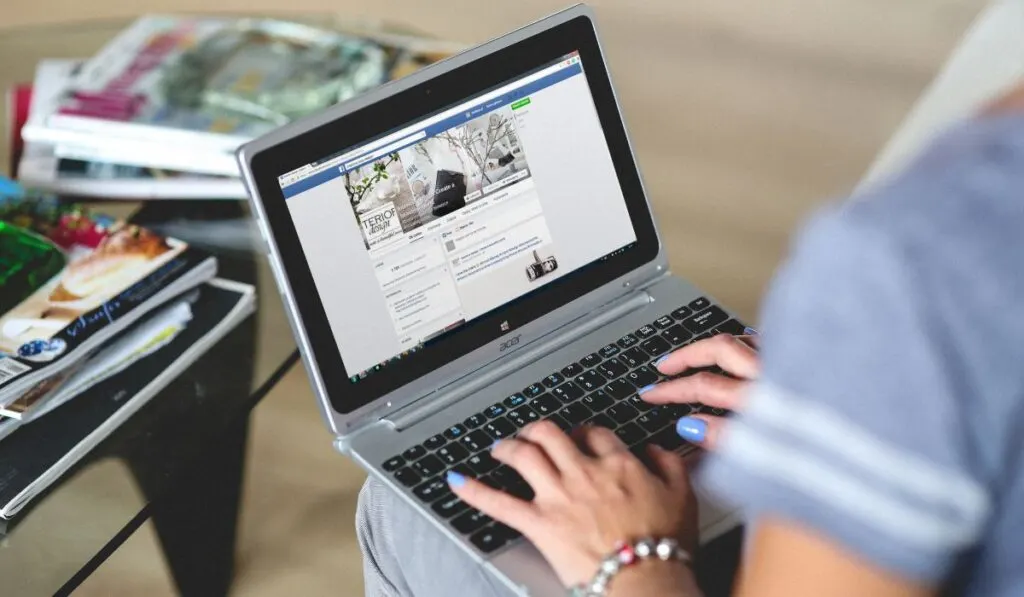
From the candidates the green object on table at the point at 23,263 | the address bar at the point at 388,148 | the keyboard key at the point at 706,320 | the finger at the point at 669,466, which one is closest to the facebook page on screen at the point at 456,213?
the address bar at the point at 388,148

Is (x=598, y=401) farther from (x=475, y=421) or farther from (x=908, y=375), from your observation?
(x=908, y=375)

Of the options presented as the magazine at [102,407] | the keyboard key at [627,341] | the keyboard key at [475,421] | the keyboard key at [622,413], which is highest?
the magazine at [102,407]

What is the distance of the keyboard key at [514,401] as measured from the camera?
1.03m

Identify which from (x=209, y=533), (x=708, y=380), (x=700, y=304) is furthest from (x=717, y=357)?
(x=209, y=533)

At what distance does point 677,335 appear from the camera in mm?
1104

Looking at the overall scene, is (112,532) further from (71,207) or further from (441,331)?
(71,207)

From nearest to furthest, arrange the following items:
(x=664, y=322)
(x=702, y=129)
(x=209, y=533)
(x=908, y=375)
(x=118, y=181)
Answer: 1. (x=908, y=375)
2. (x=664, y=322)
3. (x=118, y=181)
4. (x=209, y=533)
5. (x=702, y=129)

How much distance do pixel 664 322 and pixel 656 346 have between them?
38mm

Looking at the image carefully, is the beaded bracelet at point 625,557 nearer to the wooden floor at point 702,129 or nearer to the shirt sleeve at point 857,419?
the shirt sleeve at point 857,419

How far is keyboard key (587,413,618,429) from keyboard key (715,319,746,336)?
17 centimetres

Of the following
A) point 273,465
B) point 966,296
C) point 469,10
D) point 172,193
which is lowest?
point 273,465

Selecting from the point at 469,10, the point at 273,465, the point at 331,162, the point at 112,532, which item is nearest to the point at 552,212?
the point at 331,162

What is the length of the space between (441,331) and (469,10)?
78.2 inches

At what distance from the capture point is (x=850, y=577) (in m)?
0.55
